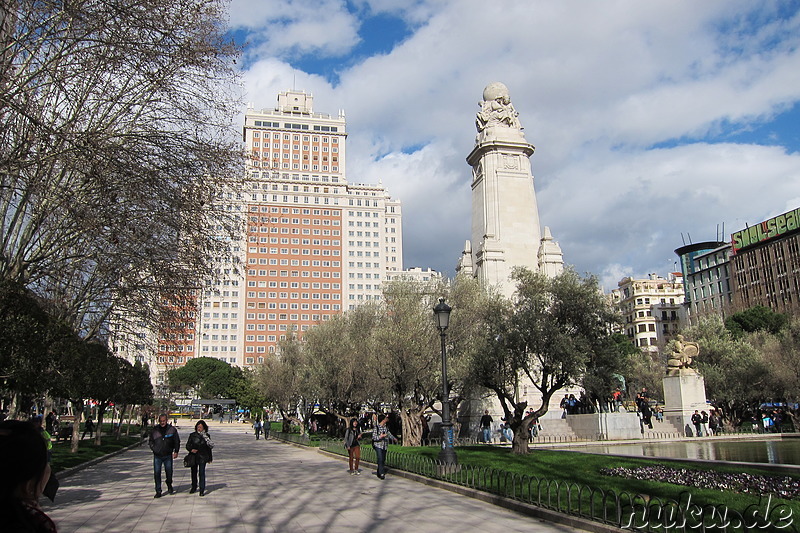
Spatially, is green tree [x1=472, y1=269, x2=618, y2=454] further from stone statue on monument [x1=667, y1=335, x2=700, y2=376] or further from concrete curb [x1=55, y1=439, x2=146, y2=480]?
stone statue on monument [x1=667, y1=335, x2=700, y2=376]

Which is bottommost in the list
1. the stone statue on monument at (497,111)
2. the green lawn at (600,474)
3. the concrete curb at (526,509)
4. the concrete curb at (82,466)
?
the concrete curb at (82,466)

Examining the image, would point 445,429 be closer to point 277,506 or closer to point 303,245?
point 277,506

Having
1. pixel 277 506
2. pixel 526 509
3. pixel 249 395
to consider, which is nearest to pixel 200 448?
pixel 277 506

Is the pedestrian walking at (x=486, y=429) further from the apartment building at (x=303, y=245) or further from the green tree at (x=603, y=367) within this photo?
the apartment building at (x=303, y=245)

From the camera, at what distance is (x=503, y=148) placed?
44812 mm

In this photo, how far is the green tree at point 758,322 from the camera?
6388cm

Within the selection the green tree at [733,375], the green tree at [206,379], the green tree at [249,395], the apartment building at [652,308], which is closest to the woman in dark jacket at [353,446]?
the green tree at [733,375]

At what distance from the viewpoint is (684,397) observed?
34094 millimetres

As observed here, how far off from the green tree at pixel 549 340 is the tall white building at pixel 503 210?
18856mm

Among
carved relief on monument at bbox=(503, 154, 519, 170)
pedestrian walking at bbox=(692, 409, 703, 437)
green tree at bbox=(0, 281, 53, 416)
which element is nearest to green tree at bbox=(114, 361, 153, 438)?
green tree at bbox=(0, 281, 53, 416)

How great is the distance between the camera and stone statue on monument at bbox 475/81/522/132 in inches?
1833

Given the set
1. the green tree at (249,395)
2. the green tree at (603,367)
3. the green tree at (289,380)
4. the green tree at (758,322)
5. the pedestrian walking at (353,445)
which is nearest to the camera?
the pedestrian walking at (353,445)

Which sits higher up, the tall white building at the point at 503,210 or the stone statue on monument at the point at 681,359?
the tall white building at the point at 503,210

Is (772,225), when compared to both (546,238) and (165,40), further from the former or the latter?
(165,40)
